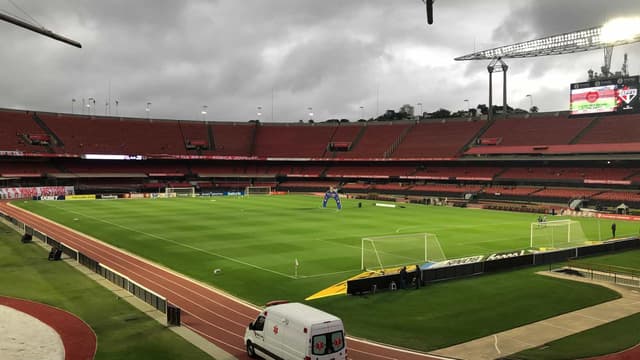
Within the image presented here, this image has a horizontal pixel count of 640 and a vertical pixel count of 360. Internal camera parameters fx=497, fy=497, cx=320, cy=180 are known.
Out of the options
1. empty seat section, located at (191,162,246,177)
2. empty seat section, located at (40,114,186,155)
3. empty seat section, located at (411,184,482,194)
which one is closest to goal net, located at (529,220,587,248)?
empty seat section, located at (411,184,482,194)

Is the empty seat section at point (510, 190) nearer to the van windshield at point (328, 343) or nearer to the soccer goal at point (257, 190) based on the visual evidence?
the soccer goal at point (257, 190)

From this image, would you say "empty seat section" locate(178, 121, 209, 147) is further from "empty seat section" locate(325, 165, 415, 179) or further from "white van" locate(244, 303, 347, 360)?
"white van" locate(244, 303, 347, 360)

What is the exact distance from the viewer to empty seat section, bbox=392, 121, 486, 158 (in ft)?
328

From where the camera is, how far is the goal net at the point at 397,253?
3108cm

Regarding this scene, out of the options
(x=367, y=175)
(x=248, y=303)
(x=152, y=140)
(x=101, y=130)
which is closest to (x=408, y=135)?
(x=367, y=175)

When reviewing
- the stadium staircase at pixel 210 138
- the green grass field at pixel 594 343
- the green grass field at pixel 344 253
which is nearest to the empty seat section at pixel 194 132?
the stadium staircase at pixel 210 138

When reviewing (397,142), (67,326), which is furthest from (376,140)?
(67,326)

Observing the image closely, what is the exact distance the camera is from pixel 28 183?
85.9 metres

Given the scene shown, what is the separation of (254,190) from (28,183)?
40730 millimetres

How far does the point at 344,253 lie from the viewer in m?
34.5

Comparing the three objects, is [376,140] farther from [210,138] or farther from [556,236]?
[556,236]

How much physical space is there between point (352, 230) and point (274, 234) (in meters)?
7.60

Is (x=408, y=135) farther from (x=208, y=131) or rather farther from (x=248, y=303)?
(x=248, y=303)

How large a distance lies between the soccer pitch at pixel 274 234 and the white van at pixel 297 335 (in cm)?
723
